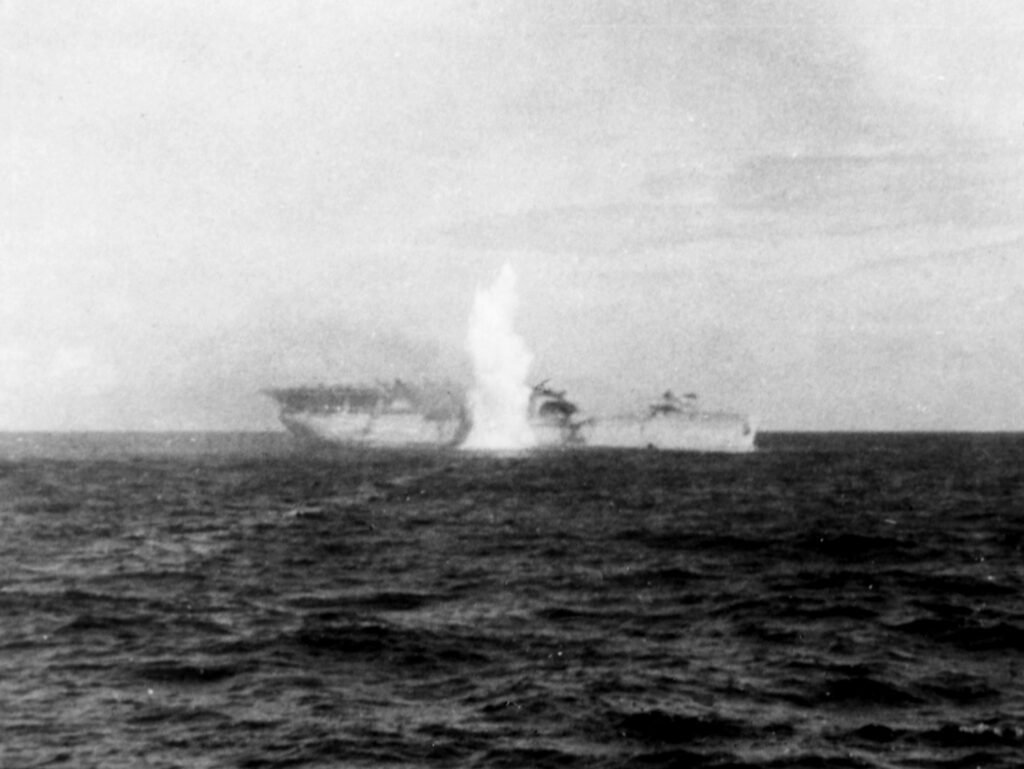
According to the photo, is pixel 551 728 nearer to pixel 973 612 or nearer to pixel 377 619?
pixel 377 619

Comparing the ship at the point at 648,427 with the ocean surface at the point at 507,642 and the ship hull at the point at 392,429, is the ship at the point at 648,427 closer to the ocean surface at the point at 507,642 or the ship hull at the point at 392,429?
the ship hull at the point at 392,429

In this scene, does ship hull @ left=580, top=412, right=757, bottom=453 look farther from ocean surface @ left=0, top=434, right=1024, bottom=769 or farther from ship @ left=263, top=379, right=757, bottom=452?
ocean surface @ left=0, top=434, right=1024, bottom=769

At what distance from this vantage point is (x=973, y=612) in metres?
17.8

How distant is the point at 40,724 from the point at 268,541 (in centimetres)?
1657

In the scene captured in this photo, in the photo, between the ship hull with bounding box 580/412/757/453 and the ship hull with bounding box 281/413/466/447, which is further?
the ship hull with bounding box 281/413/466/447

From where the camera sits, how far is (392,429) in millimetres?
125000

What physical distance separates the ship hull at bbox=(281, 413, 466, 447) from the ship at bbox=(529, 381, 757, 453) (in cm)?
1057

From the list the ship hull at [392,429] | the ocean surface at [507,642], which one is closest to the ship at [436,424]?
the ship hull at [392,429]

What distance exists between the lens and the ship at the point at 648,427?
383ft

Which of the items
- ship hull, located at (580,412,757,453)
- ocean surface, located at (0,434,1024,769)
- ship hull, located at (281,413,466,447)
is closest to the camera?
ocean surface, located at (0,434,1024,769)

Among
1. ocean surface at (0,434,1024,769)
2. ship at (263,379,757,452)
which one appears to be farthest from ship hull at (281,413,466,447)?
ocean surface at (0,434,1024,769)

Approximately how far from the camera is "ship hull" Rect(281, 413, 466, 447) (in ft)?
407

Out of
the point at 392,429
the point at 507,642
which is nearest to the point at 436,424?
the point at 392,429

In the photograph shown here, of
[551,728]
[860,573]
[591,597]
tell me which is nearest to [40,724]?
[551,728]
